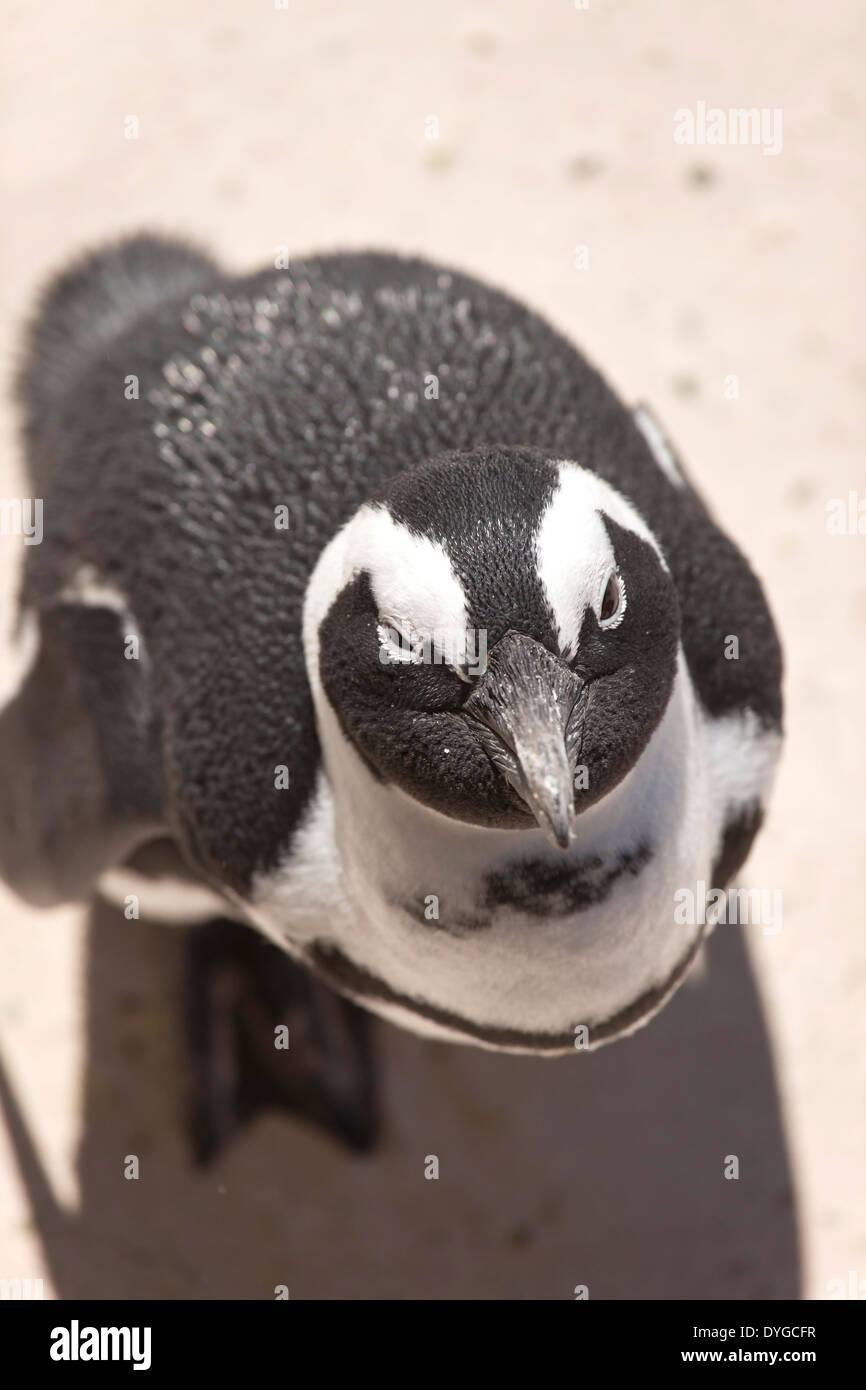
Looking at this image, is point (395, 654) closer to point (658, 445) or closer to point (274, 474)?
point (274, 474)

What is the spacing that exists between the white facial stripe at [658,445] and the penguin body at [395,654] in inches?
0.5

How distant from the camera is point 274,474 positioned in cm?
214

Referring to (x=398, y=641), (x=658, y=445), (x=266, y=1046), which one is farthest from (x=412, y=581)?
(x=266, y=1046)

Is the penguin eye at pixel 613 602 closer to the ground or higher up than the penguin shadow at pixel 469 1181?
higher up

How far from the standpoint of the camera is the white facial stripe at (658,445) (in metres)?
2.27

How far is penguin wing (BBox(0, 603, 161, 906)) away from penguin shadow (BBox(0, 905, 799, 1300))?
0.62 metres

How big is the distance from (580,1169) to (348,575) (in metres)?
1.48

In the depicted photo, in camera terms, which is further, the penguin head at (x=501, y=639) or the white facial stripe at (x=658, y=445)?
the white facial stripe at (x=658, y=445)

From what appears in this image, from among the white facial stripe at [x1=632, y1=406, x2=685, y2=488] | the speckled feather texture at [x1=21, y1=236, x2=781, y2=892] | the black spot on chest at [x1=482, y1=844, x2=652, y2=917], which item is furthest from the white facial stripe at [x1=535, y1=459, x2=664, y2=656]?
the white facial stripe at [x1=632, y1=406, x2=685, y2=488]

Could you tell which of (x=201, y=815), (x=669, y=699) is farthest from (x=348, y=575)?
(x=201, y=815)
